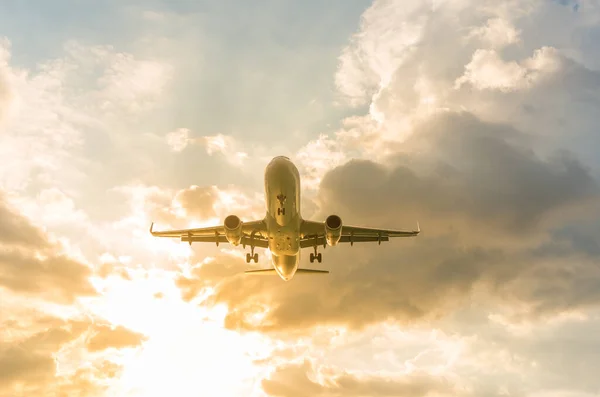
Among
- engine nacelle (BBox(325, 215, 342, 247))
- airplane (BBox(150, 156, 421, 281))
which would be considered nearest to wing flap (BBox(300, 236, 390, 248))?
airplane (BBox(150, 156, 421, 281))

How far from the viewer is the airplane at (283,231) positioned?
39625mm

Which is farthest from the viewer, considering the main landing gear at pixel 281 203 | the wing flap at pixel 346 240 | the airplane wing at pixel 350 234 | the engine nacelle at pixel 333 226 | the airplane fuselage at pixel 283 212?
the wing flap at pixel 346 240

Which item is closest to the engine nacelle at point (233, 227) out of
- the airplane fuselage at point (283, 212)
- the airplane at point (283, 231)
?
the airplane at point (283, 231)

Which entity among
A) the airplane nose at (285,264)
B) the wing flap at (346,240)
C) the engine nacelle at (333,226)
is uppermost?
the wing flap at (346,240)

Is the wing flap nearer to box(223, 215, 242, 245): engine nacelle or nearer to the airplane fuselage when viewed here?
the airplane fuselage

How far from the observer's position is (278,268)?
166ft

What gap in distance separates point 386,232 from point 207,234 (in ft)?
55.3

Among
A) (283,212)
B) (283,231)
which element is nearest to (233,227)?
(283,231)

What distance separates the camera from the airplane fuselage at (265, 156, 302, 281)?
39.0 meters

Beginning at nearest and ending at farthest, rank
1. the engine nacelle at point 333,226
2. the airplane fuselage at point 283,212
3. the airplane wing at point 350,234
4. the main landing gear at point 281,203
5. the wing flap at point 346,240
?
the airplane fuselage at point 283,212
the main landing gear at point 281,203
the engine nacelle at point 333,226
the airplane wing at point 350,234
the wing flap at point 346,240

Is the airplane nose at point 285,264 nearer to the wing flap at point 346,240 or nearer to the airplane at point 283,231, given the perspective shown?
the airplane at point 283,231

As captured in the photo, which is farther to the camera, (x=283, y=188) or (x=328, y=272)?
(x=328, y=272)

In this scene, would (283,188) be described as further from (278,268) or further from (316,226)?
(278,268)

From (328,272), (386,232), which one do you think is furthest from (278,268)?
(386,232)
